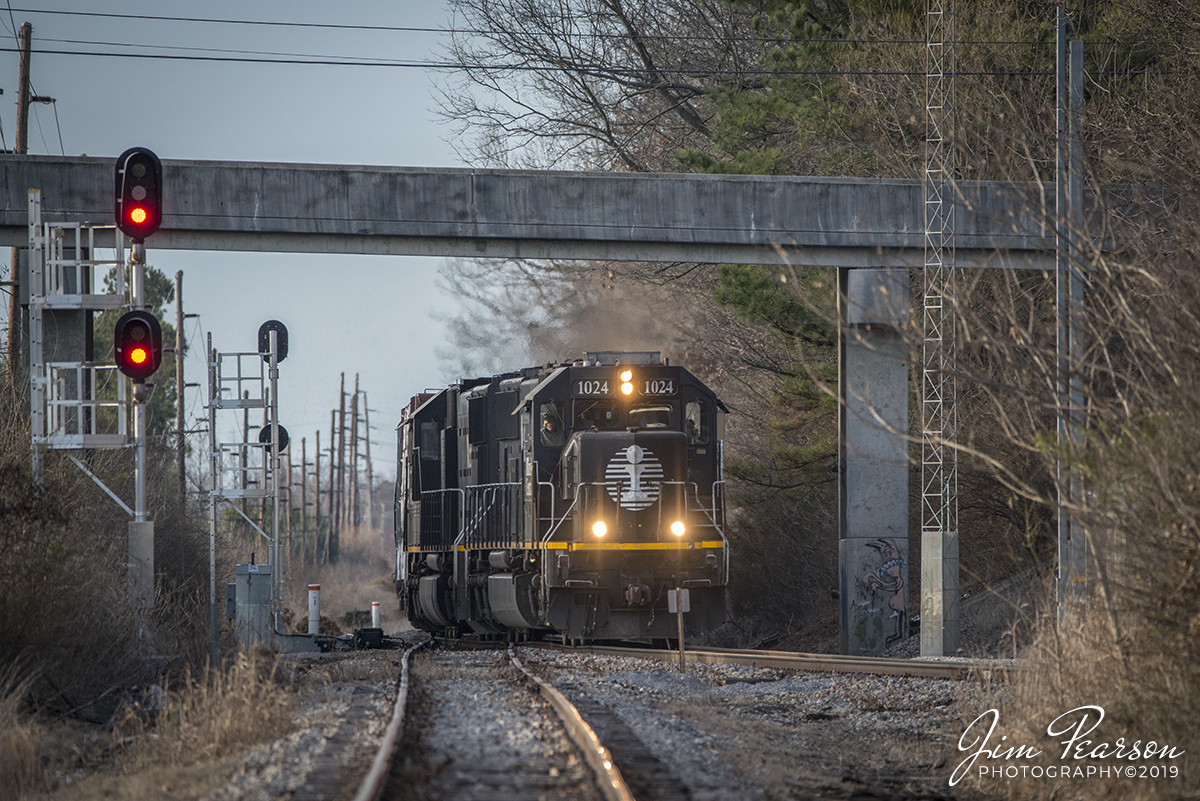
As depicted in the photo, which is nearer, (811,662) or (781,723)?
(781,723)

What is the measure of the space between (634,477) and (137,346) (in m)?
6.59

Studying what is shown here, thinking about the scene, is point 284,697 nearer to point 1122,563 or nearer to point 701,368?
point 1122,563

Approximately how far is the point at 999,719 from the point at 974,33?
56.9 ft

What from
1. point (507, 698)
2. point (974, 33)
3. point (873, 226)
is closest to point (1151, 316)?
point (507, 698)

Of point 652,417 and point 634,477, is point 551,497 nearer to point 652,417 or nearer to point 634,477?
point 634,477

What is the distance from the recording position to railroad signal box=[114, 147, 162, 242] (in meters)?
13.4

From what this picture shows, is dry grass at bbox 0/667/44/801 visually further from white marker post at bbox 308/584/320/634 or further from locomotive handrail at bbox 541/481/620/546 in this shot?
white marker post at bbox 308/584/320/634

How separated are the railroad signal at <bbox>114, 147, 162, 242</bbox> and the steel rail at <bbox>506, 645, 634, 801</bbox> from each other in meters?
6.50

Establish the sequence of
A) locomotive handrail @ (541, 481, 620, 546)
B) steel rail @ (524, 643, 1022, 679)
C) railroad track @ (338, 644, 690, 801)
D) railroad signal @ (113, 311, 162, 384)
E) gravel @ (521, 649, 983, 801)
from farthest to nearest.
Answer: locomotive handrail @ (541, 481, 620, 546), steel rail @ (524, 643, 1022, 679), railroad signal @ (113, 311, 162, 384), gravel @ (521, 649, 983, 801), railroad track @ (338, 644, 690, 801)

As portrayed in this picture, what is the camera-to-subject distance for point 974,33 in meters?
23.7

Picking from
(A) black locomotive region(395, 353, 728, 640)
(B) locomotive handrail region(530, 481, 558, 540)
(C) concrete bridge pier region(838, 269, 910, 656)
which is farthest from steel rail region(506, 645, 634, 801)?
(C) concrete bridge pier region(838, 269, 910, 656)

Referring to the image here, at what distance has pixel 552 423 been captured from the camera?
17.6 m

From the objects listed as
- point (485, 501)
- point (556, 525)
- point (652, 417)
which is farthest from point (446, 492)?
point (652, 417)

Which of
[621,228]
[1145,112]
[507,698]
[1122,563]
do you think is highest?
[1145,112]
